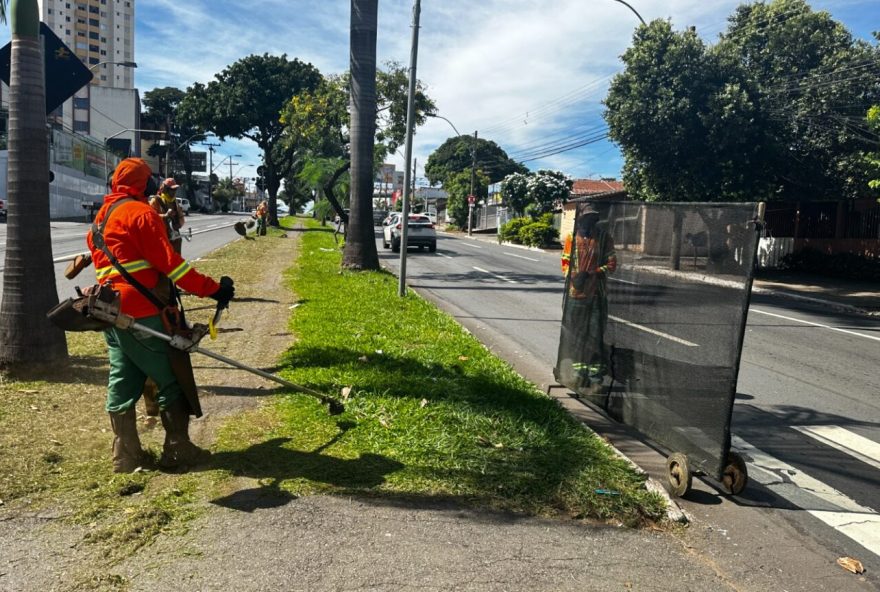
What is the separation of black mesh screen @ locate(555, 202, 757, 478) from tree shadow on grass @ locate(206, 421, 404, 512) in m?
1.79

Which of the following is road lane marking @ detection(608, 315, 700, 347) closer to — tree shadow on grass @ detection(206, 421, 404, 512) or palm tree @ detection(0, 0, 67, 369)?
tree shadow on grass @ detection(206, 421, 404, 512)

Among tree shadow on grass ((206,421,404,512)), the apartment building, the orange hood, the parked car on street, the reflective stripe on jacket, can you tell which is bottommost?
tree shadow on grass ((206,421,404,512))

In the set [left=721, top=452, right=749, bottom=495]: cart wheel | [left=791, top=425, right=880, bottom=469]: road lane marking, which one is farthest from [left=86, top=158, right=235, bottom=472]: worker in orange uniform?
[left=791, top=425, right=880, bottom=469]: road lane marking

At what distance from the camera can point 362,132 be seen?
14.9 meters

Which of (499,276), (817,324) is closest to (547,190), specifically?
(499,276)

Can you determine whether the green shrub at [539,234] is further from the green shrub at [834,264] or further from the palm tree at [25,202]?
the palm tree at [25,202]

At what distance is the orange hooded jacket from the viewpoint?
3.72 meters

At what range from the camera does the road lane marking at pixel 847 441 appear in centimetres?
504

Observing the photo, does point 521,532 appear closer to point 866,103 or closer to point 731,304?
point 731,304

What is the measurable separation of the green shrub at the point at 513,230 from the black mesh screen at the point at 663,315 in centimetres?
3317

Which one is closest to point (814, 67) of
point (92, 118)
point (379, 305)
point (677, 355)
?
point (379, 305)

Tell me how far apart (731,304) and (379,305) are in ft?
23.6

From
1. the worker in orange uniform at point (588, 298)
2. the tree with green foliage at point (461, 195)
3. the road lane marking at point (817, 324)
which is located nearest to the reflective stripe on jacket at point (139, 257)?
the worker in orange uniform at point (588, 298)

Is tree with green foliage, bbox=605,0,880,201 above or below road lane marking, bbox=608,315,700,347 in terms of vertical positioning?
above
